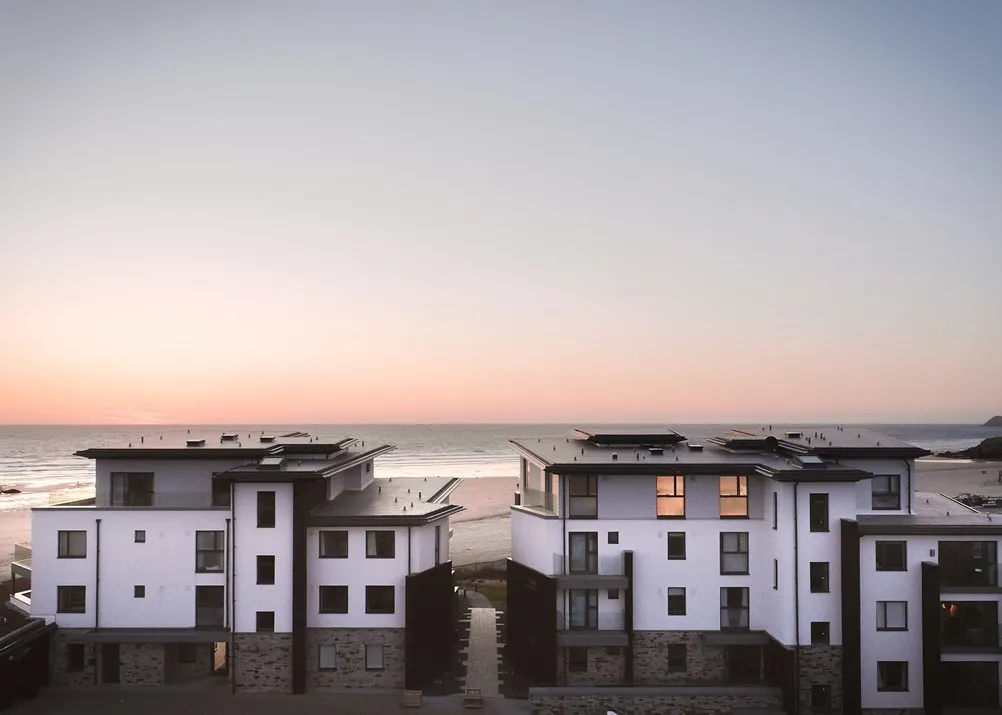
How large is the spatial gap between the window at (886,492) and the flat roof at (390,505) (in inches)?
582

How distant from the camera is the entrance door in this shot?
2377 cm

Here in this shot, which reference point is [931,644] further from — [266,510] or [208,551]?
[208,551]

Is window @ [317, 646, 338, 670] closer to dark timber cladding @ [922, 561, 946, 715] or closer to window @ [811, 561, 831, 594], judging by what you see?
window @ [811, 561, 831, 594]

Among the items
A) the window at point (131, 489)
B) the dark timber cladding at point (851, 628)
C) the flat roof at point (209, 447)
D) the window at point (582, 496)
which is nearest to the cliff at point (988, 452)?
the dark timber cladding at point (851, 628)

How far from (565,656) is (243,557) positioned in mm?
11069

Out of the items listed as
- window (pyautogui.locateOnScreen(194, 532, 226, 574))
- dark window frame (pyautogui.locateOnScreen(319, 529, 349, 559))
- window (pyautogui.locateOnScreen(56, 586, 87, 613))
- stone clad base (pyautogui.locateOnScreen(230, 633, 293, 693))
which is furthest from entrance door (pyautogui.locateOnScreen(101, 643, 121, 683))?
dark window frame (pyautogui.locateOnScreen(319, 529, 349, 559))

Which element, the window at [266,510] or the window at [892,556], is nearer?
the window at [892,556]

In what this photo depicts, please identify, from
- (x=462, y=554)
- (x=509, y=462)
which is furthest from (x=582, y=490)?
(x=509, y=462)

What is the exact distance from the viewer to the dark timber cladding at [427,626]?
23.3 m

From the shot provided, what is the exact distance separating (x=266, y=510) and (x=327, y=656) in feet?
17.1

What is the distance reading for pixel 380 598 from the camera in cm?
2378

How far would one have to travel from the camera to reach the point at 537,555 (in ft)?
80.7

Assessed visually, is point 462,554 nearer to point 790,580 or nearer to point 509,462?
point 790,580

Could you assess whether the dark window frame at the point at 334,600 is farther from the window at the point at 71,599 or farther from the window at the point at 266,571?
the window at the point at 71,599
